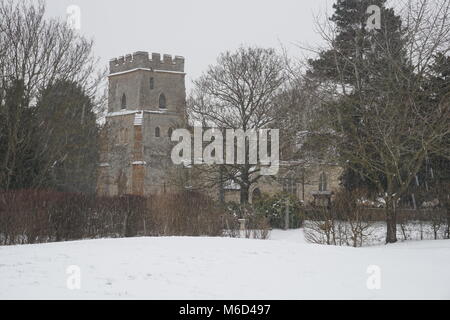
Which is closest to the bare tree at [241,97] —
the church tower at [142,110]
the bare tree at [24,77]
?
the bare tree at [24,77]

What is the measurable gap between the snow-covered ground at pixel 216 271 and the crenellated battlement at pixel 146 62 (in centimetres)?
4532

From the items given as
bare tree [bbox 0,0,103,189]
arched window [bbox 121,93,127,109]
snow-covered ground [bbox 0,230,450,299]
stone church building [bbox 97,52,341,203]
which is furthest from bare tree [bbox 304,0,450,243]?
arched window [bbox 121,93,127,109]

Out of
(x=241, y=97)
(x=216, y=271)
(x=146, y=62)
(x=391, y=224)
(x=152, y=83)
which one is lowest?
(x=216, y=271)

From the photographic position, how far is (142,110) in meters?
56.4

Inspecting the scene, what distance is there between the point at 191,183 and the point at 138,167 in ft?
68.6

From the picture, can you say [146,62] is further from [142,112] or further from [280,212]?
[280,212]

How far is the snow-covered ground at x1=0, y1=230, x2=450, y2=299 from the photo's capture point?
816 cm

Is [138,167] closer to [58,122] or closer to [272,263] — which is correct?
[58,122]

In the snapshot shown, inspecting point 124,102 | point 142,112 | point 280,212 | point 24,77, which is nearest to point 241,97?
point 280,212

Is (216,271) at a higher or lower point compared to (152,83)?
lower

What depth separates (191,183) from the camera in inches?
1372

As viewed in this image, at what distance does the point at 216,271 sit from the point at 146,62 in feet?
162
